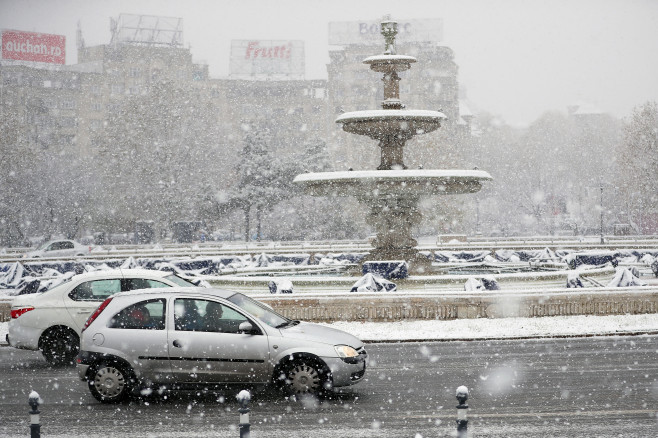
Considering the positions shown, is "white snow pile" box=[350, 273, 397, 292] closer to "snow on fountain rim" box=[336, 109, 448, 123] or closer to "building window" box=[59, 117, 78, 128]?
"snow on fountain rim" box=[336, 109, 448, 123]

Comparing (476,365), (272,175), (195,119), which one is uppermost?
(195,119)

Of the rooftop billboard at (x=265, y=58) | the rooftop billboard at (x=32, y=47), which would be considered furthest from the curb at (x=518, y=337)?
the rooftop billboard at (x=32, y=47)

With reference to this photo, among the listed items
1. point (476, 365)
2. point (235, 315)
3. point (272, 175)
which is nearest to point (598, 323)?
point (476, 365)

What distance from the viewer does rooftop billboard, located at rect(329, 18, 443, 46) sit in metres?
105

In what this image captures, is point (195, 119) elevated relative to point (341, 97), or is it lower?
lower

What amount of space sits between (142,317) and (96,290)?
408 centimetres

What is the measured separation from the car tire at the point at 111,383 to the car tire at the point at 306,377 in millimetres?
2038

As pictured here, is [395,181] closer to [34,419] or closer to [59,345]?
[59,345]

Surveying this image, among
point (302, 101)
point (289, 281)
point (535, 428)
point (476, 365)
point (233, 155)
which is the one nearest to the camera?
point (535, 428)

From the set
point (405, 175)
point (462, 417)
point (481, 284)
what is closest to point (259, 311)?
point (462, 417)

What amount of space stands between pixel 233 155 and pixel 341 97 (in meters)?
22.1

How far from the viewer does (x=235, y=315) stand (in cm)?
1068

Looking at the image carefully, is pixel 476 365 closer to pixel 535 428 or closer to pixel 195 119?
pixel 535 428

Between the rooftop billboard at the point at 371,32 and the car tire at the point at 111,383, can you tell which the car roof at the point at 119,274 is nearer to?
the car tire at the point at 111,383
